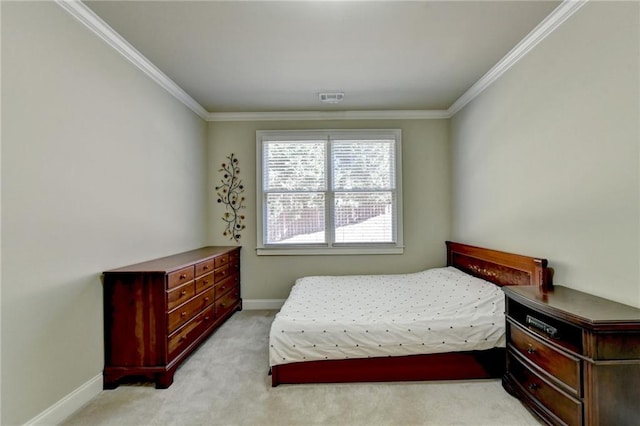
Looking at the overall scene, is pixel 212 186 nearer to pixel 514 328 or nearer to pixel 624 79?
pixel 514 328

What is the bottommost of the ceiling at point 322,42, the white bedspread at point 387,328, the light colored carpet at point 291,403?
the light colored carpet at point 291,403

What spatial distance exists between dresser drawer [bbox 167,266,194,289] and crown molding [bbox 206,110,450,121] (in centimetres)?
231

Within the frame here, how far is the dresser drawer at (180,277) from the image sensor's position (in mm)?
2242

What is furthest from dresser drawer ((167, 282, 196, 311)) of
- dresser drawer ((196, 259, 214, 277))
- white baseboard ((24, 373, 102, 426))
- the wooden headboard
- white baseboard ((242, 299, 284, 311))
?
the wooden headboard

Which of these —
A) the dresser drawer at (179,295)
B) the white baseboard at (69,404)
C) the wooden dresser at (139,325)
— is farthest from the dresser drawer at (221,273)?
the white baseboard at (69,404)

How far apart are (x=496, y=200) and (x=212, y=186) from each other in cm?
347

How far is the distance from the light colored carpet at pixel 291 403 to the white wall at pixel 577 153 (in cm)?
102

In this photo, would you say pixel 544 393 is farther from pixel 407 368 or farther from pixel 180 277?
pixel 180 277

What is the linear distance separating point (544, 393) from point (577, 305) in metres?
0.56

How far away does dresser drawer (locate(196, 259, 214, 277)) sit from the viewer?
8.99 feet

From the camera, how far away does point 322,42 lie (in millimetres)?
2359

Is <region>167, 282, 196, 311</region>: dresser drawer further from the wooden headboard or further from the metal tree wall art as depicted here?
the wooden headboard

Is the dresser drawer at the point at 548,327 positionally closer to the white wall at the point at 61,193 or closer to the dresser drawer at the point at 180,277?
the dresser drawer at the point at 180,277

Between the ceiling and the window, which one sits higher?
the ceiling
